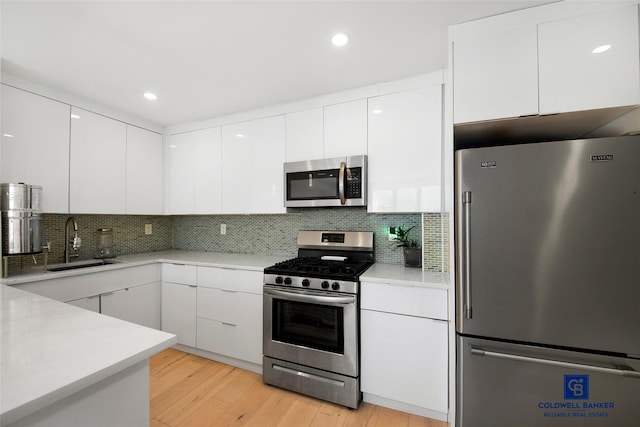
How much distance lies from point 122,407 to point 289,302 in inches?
50.2

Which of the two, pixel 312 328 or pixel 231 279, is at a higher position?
pixel 231 279

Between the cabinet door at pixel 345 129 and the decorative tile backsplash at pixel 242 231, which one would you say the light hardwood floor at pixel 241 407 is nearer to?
the decorative tile backsplash at pixel 242 231

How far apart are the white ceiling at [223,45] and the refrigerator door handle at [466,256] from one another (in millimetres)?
1030

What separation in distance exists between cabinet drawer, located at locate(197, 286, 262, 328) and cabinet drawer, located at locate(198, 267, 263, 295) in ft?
0.15

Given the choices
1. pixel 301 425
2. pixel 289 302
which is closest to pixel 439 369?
pixel 301 425

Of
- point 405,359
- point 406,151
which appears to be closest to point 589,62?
point 406,151

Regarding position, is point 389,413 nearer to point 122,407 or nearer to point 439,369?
point 439,369

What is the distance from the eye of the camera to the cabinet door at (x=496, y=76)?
1409 millimetres

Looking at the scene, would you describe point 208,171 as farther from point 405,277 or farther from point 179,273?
point 405,277

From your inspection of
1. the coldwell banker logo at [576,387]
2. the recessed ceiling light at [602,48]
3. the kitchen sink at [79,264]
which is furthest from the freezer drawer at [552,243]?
the kitchen sink at [79,264]

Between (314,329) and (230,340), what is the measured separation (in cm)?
89

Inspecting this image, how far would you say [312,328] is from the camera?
198 cm

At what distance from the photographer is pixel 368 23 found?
149cm

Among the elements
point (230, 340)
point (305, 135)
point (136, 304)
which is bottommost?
point (230, 340)
